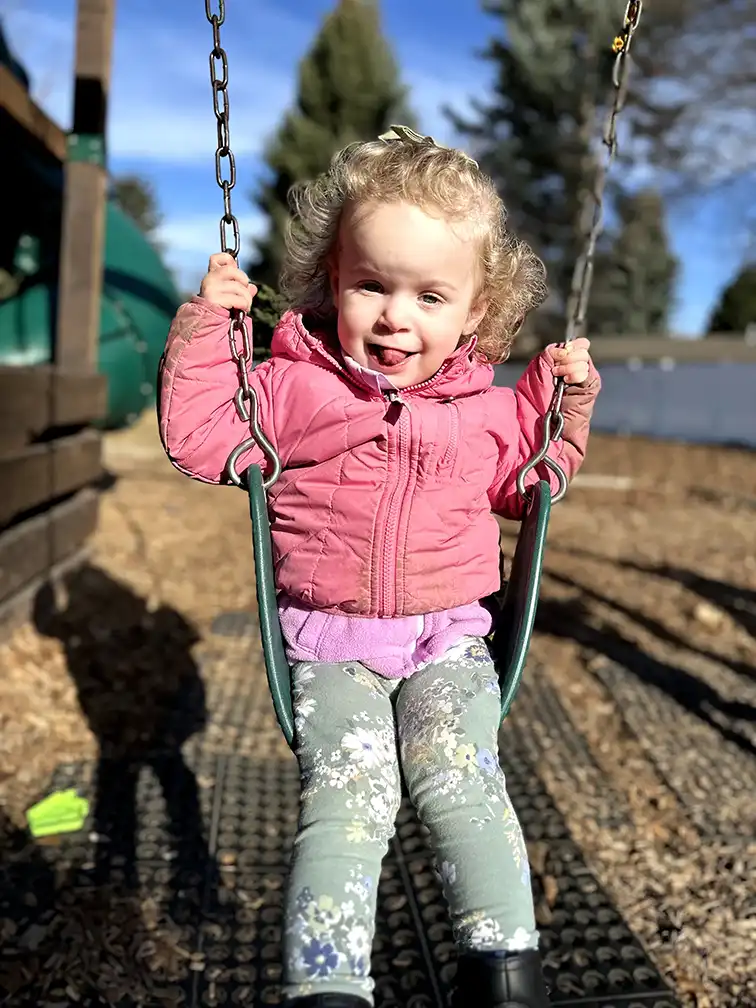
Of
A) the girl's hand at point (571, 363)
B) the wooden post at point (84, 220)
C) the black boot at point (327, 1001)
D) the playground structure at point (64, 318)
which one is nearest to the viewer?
the black boot at point (327, 1001)

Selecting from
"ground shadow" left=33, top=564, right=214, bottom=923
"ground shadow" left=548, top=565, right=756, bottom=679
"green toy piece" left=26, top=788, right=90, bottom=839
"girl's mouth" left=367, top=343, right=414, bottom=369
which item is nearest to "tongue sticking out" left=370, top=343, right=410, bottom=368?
"girl's mouth" left=367, top=343, right=414, bottom=369

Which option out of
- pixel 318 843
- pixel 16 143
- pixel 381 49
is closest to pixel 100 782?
pixel 318 843

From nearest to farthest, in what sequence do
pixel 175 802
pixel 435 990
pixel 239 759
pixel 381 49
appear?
pixel 435 990 < pixel 175 802 < pixel 239 759 < pixel 381 49

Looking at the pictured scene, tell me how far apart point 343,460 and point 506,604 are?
18.8 inches

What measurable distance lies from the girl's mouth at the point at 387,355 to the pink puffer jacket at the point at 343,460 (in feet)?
0.18

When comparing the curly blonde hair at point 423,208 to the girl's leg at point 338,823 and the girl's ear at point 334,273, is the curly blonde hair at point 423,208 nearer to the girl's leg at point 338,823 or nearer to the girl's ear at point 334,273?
the girl's ear at point 334,273

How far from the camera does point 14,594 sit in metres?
4.45

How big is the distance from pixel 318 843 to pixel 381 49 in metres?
21.2

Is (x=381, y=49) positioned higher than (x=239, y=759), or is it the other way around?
(x=381, y=49)

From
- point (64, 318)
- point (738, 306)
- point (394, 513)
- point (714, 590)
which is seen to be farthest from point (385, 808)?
point (738, 306)

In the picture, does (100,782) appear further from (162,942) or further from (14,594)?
(14,594)

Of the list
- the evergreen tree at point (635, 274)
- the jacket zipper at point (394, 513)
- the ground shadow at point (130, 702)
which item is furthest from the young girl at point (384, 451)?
the evergreen tree at point (635, 274)

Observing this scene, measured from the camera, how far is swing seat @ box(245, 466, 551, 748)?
1711mm

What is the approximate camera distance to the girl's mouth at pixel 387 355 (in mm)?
1882
